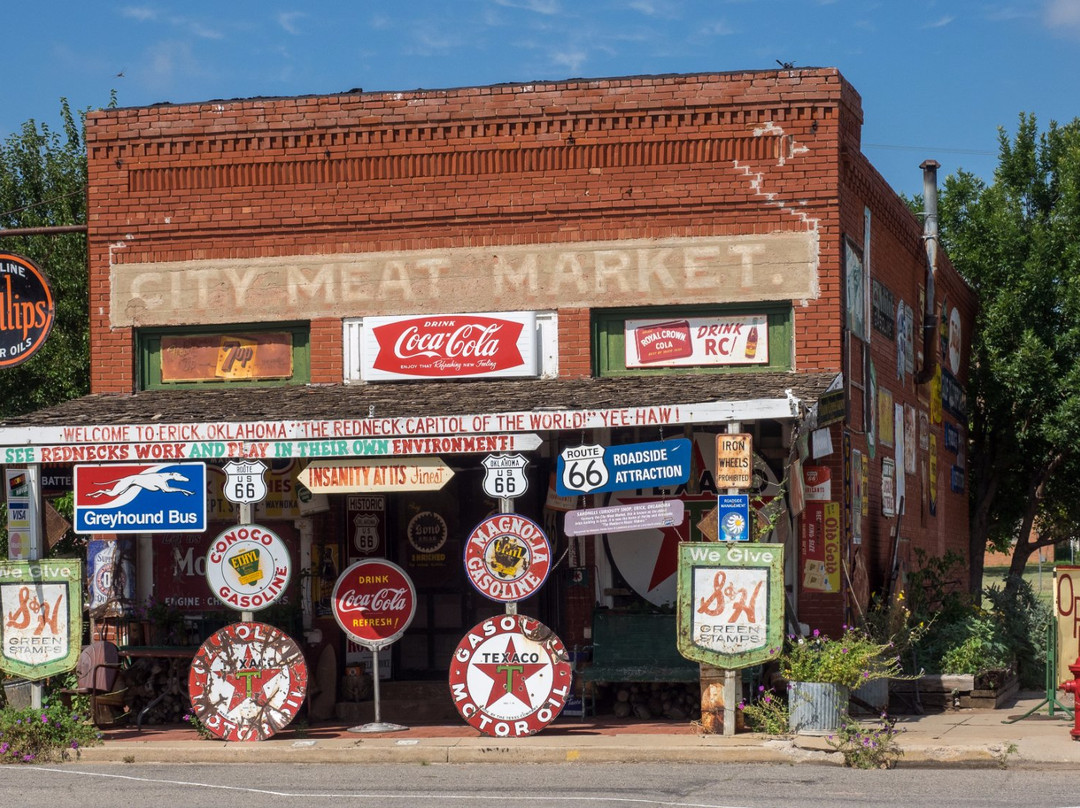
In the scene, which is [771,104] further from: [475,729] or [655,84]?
[475,729]

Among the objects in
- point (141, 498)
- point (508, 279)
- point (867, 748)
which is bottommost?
point (867, 748)

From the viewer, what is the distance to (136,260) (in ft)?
57.9

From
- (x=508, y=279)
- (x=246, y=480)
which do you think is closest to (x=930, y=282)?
(x=508, y=279)

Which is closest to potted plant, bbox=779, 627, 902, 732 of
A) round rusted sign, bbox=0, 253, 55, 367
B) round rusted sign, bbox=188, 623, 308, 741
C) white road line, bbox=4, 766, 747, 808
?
white road line, bbox=4, 766, 747, 808

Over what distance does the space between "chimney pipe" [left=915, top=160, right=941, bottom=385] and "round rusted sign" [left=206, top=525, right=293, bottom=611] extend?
1097 centimetres

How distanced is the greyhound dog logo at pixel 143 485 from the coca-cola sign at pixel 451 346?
3104 mm

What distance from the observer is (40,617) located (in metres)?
14.7

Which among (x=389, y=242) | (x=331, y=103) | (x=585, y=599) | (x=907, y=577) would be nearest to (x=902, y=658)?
(x=907, y=577)

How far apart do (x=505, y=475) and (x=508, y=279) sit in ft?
11.3

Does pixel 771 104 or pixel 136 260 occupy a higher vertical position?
pixel 771 104

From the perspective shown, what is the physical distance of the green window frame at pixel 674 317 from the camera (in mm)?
16266

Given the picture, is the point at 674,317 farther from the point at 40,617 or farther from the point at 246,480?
the point at 40,617

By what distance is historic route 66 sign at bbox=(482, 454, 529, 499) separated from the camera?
14055 mm

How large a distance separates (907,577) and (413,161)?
314 inches
